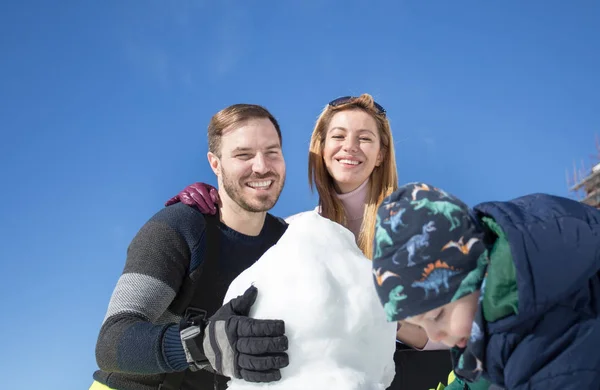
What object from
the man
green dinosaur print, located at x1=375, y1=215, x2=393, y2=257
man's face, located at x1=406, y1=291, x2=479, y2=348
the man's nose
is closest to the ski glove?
the man

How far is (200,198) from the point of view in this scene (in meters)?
3.84

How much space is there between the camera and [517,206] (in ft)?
7.09

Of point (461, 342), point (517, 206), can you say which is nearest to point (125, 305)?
point (461, 342)

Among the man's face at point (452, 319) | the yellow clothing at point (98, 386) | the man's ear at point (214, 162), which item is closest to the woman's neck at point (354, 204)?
the man's ear at point (214, 162)

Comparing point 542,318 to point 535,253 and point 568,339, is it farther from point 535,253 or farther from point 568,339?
point 535,253

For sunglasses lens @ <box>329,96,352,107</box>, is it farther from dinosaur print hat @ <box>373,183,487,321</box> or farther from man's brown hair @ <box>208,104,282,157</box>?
dinosaur print hat @ <box>373,183,487,321</box>

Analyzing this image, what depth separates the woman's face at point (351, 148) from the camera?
4496 millimetres

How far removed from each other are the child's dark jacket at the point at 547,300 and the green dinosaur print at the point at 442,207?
16 cm

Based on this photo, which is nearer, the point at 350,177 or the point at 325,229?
the point at 325,229

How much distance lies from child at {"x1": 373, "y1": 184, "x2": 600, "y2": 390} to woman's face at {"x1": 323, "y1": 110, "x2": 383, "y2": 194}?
2.32 m

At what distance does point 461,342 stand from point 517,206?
586 mm

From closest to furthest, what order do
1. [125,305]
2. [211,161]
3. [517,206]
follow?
Result: [517,206] → [125,305] → [211,161]

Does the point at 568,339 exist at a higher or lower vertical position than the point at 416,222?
lower

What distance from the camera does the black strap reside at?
3.48 meters
